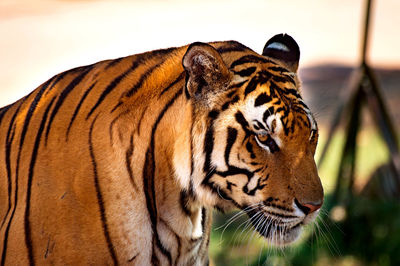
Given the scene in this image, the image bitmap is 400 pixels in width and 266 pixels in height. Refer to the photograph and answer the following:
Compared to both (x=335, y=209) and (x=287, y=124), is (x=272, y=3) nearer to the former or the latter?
(x=335, y=209)

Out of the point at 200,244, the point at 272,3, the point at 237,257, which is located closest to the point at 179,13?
the point at 272,3

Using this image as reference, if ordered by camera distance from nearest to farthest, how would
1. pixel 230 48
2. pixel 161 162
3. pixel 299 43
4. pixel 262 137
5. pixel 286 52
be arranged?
pixel 262 137, pixel 161 162, pixel 230 48, pixel 286 52, pixel 299 43

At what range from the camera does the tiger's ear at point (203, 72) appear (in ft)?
8.45

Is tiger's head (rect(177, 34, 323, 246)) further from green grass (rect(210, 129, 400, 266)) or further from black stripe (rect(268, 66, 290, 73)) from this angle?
green grass (rect(210, 129, 400, 266))

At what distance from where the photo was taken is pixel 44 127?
9.34 feet

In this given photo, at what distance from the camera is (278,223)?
274cm

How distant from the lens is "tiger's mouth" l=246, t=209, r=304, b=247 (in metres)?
2.72

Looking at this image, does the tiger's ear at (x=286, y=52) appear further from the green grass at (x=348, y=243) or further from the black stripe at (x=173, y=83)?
the green grass at (x=348, y=243)

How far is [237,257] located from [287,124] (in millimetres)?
3575

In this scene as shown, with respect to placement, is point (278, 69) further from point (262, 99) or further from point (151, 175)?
point (151, 175)

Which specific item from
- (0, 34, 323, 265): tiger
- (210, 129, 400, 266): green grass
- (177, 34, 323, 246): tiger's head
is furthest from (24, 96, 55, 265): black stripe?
(210, 129, 400, 266): green grass

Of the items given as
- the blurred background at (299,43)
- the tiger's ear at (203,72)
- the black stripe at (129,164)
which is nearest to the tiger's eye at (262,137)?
the tiger's ear at (203,72)

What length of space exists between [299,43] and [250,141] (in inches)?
393

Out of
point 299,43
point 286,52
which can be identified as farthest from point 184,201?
point 299,43
